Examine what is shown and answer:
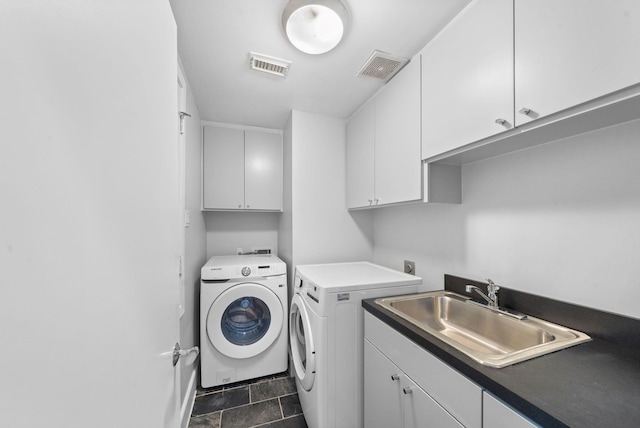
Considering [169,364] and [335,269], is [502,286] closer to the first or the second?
[335,269]

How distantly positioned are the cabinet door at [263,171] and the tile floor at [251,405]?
163 cm

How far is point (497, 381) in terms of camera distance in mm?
690

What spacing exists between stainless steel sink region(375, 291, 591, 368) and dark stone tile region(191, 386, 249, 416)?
4.67 ft

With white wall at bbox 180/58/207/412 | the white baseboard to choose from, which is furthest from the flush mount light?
the white baseboard

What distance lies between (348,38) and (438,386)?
175cm

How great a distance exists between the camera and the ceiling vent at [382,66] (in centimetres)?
152

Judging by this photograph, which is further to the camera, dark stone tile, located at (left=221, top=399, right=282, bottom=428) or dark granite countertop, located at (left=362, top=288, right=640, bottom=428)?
dark stone tile, located at (left=221, top=399, right=282, bottom=428)

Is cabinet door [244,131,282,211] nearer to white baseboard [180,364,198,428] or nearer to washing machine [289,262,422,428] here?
washing machine [289,262,422,428]

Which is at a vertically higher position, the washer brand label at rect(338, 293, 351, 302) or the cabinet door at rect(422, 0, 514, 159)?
the cabinet door at rect(422, 0, 514, 159)

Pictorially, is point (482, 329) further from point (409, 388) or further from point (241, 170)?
point (241, 170)

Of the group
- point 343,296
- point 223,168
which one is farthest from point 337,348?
point 223,168

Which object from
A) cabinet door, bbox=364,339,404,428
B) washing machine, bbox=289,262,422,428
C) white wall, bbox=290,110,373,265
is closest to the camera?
cabinet door, bbox=364,339,404,428

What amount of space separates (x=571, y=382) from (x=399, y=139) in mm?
1357

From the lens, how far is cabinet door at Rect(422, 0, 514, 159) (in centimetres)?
98
